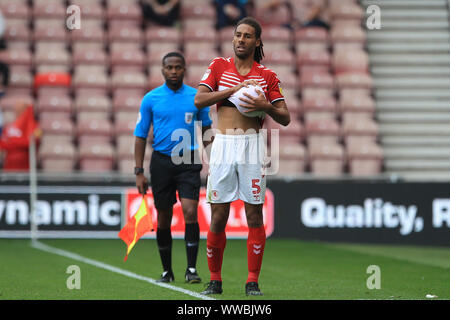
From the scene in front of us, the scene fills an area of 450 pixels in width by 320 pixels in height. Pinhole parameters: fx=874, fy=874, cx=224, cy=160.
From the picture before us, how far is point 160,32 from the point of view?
17156 millimetres

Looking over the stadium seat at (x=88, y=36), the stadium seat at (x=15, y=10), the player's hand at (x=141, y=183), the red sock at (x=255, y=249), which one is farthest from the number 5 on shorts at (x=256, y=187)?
the stadium seat at (x=15, y=10)

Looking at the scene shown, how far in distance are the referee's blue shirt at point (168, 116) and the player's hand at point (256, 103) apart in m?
1.61

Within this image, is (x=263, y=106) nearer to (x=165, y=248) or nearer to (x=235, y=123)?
(x=235, y=123)

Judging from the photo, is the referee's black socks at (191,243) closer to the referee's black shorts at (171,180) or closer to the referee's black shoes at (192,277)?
the referee's black shoes at (192,277)

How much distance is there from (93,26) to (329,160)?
5536mm

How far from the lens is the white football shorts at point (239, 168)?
22.5 feet

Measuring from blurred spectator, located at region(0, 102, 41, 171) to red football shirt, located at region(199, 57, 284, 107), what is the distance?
783cm

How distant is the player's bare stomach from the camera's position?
6879 millimetres

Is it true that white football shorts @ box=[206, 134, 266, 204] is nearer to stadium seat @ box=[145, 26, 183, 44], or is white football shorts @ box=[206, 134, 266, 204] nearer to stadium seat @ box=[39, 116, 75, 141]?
stadium seat @ box=[39, 116, 75, 141]

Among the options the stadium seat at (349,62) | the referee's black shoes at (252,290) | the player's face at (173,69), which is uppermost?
the stadium seat at (349,62)

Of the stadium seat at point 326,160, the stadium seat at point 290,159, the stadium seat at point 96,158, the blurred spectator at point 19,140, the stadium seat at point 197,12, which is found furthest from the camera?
the stadium seat at point 197,12

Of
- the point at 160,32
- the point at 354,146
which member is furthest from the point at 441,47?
the point at 160,32

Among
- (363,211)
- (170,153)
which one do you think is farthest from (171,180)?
(363,211)

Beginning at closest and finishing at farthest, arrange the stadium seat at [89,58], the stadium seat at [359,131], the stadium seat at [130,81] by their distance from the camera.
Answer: the stadium seat at [359,131] < the stadium seat at [130,81] < the stadium seat at [89,58]
